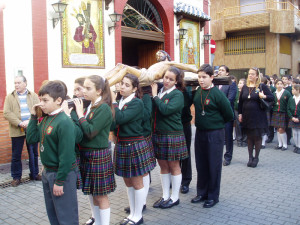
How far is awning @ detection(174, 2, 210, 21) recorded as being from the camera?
446 inches

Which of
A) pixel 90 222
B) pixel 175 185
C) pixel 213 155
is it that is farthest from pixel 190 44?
pixel 90 222

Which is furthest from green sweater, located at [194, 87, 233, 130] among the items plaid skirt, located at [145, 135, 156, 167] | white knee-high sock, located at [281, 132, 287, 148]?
white knee-high sock, located at [281, 132, 287, 148]

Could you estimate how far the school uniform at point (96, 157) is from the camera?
10.5ft

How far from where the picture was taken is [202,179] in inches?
182

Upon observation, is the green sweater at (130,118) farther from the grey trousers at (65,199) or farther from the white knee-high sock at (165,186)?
the white knee-high sock at (165,186)

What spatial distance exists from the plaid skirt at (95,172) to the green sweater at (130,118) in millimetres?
441

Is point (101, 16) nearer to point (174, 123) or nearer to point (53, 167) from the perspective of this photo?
point (174, 123)

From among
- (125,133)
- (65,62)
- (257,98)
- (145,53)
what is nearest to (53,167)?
(125,133)

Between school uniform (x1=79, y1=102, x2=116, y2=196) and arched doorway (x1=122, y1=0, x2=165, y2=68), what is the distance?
701cm

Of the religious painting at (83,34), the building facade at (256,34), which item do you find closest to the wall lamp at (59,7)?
the religious painting at (83,34)

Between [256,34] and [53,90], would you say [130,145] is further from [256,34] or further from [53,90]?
[256,34]

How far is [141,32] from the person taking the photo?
10.5 meters

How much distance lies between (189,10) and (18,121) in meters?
8.03

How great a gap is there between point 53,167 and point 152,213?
180 cm
